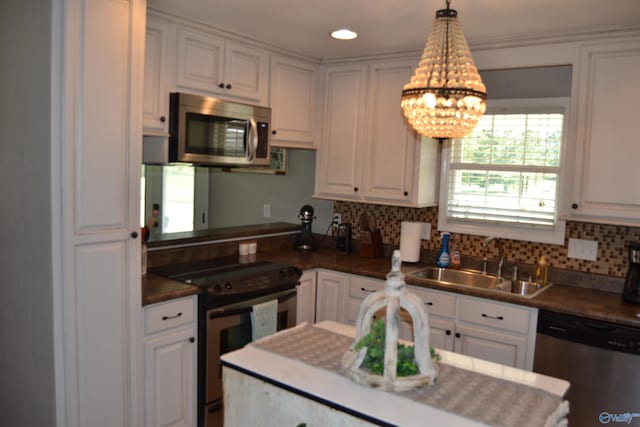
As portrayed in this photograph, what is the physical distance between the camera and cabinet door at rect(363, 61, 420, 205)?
11.9ft

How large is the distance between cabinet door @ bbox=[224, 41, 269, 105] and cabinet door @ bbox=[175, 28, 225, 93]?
6cm

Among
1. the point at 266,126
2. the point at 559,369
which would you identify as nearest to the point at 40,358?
the point at 266,126

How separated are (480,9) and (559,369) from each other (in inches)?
74.0

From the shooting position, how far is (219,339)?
2971 mm

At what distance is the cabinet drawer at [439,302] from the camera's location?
3.19 m

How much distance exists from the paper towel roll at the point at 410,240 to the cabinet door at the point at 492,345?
0.73 m

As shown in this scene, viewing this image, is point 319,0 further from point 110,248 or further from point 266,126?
point 110,248

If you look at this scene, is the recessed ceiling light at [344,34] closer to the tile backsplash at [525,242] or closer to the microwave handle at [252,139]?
the microwave handle at [252,139]

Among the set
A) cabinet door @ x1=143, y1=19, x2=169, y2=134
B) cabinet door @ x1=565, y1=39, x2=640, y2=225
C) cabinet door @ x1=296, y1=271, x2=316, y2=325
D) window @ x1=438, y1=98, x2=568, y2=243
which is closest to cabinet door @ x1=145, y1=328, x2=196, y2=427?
cabinet door @ x1=296, y1=271, x2=316, y2=325

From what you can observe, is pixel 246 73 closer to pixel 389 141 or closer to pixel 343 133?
pixel 343 133

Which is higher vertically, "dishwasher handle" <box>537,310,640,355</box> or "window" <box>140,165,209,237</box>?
"window" <box>140,165,209,237</box>

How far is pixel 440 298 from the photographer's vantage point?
3229mm

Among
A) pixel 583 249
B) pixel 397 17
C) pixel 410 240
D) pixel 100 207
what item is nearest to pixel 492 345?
pixel 583 249

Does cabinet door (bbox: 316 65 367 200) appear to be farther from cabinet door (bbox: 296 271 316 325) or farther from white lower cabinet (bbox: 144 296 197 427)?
white lower cabinet (bbox: 144 296 197 427)
